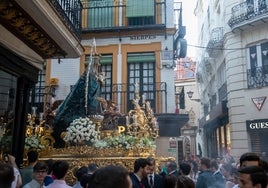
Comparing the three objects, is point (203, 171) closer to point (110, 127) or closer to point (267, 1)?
point (110, 127)

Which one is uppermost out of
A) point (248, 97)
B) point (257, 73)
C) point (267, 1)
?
point (267, 1)

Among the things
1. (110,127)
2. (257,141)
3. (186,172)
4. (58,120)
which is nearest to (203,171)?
(186,172)

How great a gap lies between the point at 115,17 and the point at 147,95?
4302mm

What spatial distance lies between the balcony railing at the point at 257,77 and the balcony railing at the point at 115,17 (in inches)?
187

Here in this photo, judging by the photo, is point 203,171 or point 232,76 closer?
point 203,171

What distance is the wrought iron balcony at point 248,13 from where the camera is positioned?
16.4 metres

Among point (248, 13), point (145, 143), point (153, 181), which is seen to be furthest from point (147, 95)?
point (153, 181)

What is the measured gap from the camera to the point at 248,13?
17.1 metres

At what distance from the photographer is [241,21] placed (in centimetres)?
1722

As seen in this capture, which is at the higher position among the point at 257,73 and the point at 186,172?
the point at 257,73

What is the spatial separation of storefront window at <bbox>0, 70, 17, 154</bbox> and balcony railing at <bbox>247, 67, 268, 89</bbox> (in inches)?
469

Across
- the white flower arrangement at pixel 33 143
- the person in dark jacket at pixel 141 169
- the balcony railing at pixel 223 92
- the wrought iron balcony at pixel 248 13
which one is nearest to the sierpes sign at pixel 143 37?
the wrought iron balcony at pixel 248 13

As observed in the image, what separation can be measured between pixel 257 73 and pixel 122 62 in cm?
626

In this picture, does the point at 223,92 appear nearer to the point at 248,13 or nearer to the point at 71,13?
the point at 248,13
